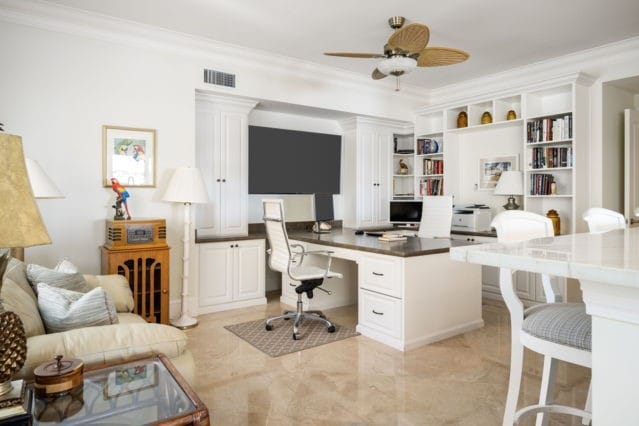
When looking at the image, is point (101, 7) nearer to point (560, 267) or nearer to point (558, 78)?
point (560, 267)

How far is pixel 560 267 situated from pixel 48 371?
1.54 metres

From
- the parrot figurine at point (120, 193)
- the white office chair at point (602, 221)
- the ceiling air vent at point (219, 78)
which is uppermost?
the ceiling air vent at point (219, 78)

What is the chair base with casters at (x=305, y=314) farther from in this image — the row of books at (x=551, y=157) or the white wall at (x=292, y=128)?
the row of books at (x=551, y=157)

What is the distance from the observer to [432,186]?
6.04 m

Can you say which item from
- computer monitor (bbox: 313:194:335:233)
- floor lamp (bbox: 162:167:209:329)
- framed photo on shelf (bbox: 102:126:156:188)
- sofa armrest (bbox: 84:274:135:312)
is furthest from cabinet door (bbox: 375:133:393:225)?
sofa armrest (bbox: 84:274:135:312)

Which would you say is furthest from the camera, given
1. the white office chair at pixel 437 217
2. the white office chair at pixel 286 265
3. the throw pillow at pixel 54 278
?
the white office chair at pixel 437 217

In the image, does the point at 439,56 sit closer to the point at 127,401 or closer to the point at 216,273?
the point at 216,273

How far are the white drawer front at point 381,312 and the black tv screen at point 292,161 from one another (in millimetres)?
2094

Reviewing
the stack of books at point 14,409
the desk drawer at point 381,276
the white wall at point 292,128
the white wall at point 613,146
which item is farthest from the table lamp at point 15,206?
the white wall at point 613,146

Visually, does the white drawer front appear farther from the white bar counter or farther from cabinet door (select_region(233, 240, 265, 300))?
the white bar counter

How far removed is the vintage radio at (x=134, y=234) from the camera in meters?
3.57

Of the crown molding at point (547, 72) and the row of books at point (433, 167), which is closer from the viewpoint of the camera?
the crown molding at point (547, 72)

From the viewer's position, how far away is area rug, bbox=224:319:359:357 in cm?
341

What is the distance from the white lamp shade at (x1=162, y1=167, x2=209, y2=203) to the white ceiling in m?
1.32
